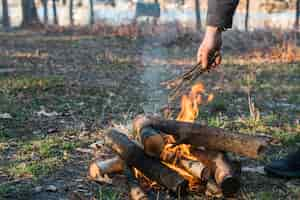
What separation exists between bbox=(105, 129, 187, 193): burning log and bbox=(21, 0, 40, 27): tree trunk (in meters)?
19.1

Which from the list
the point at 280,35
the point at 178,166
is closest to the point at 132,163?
the point at 178,166

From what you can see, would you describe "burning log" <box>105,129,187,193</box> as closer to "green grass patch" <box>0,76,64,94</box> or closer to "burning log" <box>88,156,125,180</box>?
"burning log" <box>88,156,125,180</box>

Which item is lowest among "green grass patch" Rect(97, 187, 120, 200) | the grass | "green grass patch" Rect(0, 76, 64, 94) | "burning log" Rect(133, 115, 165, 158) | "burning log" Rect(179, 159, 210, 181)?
"green grass patch" Rect(97, 187, 120, 200)

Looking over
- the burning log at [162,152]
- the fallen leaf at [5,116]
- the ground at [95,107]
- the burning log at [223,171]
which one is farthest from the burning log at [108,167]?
the fallen leaf at [5,116]

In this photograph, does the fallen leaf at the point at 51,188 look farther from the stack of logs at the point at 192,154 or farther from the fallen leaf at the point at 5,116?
the fallen leaf at the point at 5,116

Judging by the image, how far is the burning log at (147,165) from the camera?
331 cm

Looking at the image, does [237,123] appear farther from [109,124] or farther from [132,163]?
[132,163]

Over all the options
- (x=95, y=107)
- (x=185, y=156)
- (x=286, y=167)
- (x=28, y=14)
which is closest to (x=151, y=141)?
(x=185, y=156)

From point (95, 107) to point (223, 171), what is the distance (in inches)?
129

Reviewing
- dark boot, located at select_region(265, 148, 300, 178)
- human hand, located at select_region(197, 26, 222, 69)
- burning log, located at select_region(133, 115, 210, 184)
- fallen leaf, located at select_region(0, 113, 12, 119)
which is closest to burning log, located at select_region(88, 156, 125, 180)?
burning log, located at select_region(133, 115, 210, 184)

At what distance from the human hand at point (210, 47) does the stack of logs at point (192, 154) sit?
0.52 meters

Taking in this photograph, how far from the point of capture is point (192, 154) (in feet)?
11.6

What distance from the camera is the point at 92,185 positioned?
369cm

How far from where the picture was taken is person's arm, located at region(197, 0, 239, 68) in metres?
3.05
